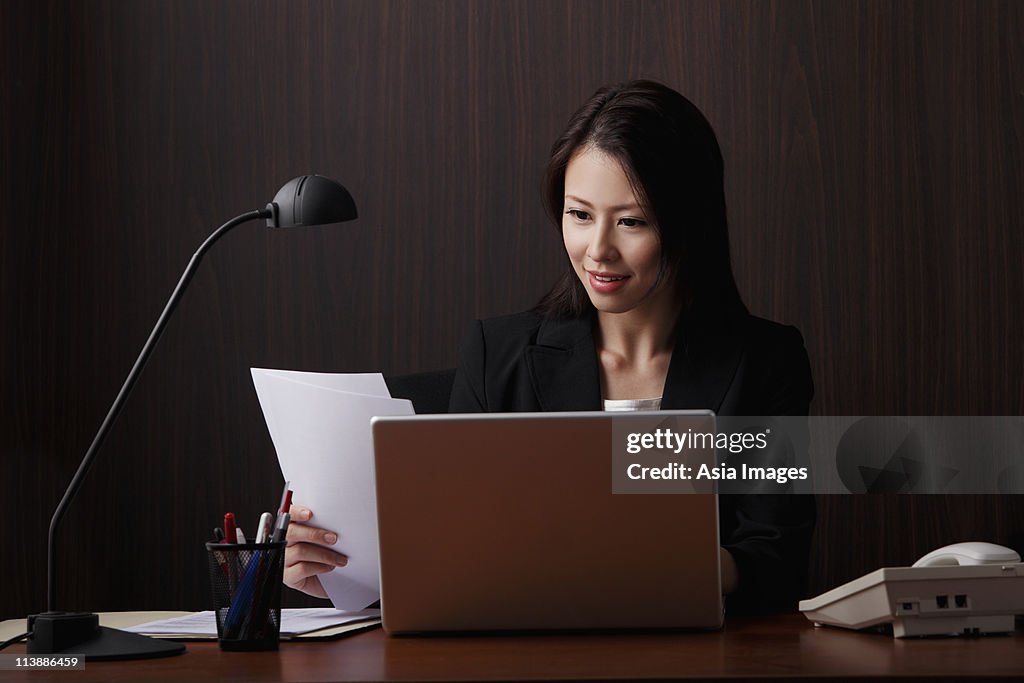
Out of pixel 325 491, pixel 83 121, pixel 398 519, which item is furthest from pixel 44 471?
pixel 398 519

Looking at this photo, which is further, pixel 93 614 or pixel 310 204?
pixel 310 204

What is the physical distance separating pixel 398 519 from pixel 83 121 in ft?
5.56

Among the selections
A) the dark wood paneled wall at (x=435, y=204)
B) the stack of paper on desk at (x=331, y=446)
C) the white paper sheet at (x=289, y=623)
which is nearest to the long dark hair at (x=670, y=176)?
the dark wood paneled wall at (x=435, y=204)

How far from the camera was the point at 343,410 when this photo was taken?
4.01ft

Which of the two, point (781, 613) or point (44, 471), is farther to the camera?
point (44, 471)

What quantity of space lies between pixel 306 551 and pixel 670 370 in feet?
2.38

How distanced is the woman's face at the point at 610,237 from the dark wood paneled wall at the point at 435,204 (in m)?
0.65

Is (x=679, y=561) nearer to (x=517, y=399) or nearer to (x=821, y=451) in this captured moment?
(x=517, y=399)

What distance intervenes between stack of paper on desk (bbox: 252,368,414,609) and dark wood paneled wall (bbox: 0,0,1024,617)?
1.13m

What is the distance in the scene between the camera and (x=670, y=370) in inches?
70.1

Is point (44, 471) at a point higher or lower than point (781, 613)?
higher

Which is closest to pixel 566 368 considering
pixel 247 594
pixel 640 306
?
pixel 640 306

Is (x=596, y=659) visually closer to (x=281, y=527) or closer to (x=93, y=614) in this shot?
(x=281, y=527)

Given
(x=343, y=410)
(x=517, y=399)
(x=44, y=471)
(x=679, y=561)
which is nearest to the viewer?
(x=679, y=561)
